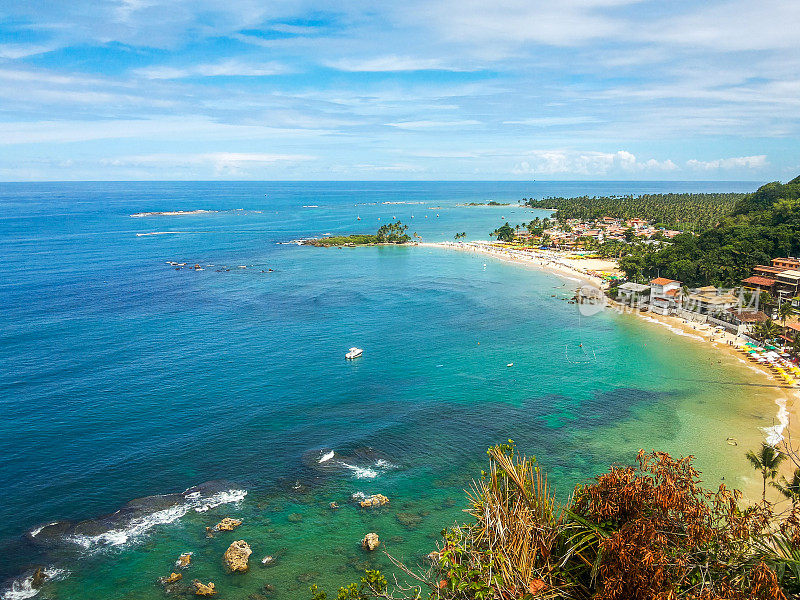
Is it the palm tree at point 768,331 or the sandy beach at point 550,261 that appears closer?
the palm tree at point 768,331

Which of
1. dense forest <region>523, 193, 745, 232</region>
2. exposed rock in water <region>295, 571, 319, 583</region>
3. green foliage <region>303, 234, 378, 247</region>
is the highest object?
dense forest <region>523, 193, 745, 232</region>

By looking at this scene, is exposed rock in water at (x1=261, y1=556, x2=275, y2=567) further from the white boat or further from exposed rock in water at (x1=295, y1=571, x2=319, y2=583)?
the white boat

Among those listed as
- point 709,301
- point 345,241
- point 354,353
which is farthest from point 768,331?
point 345,241

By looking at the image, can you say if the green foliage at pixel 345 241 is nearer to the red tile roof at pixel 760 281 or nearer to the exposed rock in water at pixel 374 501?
the red tile roof at pixel 760 281

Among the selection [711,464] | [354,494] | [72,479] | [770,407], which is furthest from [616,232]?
[72,479]

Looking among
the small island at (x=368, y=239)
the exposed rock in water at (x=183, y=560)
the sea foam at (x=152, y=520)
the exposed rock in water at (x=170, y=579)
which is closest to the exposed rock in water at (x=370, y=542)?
the sea foam at (x=152, y=520)

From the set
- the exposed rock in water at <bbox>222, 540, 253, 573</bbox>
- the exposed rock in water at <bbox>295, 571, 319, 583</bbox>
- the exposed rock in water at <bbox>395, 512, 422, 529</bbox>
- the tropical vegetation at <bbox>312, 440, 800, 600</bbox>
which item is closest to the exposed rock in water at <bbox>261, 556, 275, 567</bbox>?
the exposed rock in water at <bbox>222, 540, 253, 573</bbox>
